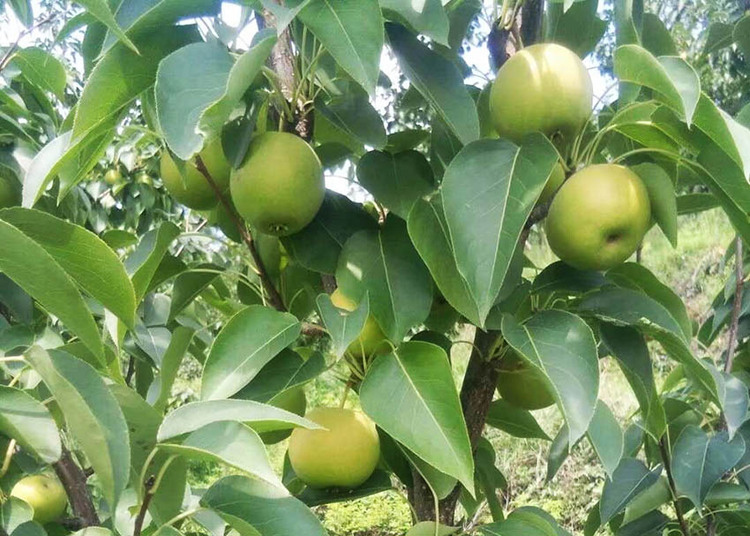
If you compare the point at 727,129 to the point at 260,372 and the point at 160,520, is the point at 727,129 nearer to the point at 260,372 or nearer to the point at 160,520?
the point at 260,372

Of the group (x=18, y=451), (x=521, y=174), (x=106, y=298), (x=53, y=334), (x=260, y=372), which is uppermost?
(x=521, y=174)

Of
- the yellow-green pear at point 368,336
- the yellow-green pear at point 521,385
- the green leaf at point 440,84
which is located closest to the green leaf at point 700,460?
the yellow-green pear at point 521,385

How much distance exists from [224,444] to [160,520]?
0.20m

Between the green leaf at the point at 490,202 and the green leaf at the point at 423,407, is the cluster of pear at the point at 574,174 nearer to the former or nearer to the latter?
the green leaf at the point at 490,202

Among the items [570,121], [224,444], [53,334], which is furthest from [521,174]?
[53,334]

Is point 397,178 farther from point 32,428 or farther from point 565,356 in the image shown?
point 32,428

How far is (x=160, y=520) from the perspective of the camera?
0.79 metres

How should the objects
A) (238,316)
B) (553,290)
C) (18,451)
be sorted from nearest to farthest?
(238,316), (553,290), (18,451)

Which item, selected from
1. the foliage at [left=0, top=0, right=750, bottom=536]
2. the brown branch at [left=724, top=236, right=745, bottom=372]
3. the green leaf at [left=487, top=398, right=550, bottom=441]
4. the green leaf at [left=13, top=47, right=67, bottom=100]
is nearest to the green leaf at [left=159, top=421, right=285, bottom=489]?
the foliage at [left=0, top=0, right=750, bottom=536]

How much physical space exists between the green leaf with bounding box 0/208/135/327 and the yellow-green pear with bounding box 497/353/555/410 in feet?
1.48

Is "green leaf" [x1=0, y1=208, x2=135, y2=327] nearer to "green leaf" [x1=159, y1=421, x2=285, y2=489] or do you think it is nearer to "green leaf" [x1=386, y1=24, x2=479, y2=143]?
"green leaf" [x1=159, y1=421, x2=285, y2=489]

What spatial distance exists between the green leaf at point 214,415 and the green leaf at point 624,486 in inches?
28.8

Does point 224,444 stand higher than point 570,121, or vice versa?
point 570,121

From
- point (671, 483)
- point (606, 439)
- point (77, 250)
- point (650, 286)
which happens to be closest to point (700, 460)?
Answer: point (671, 483)
